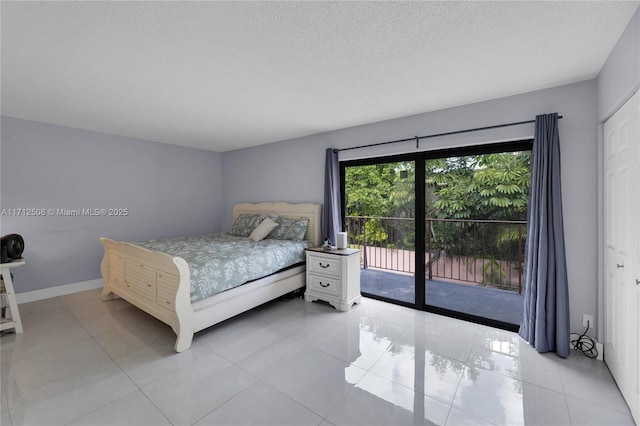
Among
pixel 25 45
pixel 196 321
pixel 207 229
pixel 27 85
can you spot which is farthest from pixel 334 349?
pixel 207 229

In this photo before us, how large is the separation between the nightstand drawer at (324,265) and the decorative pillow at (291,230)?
A: 20.6 inches

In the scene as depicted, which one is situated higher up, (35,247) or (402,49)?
(402,49)

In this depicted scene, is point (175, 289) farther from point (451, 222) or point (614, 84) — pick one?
point (614, 84)

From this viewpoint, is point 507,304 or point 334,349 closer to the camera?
point 334,349

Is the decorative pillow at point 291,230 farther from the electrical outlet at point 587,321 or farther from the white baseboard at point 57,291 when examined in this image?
the electrical outlet at point 587,321

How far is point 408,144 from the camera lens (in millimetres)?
3256

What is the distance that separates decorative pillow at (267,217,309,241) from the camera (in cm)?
396

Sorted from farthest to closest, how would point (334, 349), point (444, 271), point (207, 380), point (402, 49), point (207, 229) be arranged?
1. point (207, 229)
2. point (444, 271)
3. point (334, 349)
4. point (207, 380)
5. point (402, 49)

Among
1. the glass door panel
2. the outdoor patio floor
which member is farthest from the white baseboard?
the glass door panel

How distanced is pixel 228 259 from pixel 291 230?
1.31 metres

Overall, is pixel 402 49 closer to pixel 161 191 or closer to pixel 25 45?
pixel 25 45

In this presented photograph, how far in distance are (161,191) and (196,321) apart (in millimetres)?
3049

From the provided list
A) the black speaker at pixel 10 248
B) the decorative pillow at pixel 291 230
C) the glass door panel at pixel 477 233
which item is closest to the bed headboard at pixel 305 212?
the decorative pillow at pixel 291 230

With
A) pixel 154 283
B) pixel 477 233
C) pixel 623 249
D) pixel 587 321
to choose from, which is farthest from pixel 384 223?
pixel 154 283
